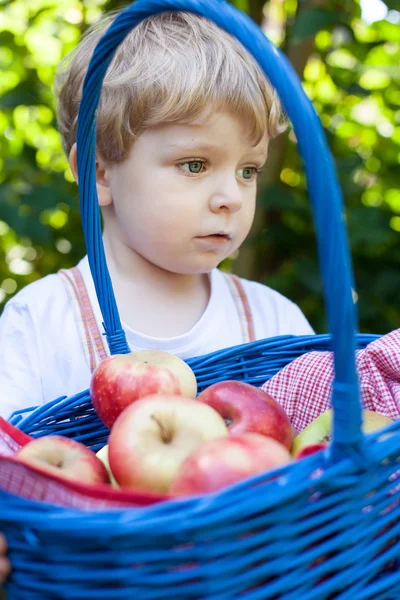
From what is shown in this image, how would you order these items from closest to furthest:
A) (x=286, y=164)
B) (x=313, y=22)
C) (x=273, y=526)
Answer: (x=273, y=526), (x=313, y=22), (x=286, y=164)

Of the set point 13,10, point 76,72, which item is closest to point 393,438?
point 76,72

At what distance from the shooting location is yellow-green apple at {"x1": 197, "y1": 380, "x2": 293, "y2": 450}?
908mm

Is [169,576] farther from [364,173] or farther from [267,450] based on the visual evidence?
[364,173]

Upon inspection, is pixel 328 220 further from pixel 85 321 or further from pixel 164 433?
pixel 85 321

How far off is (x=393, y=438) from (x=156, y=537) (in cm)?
25

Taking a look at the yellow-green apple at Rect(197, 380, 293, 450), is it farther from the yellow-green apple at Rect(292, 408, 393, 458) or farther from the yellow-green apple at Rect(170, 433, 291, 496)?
the yellow-green apple at Rect(170, 433, 291, 496)

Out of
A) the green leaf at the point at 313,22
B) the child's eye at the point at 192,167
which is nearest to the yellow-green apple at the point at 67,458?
the child's eye at the point at 192,167

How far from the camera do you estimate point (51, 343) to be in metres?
1.36

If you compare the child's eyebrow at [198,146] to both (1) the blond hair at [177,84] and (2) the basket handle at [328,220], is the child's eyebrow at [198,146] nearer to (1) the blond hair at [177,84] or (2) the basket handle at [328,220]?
(1) the blond hair at [177,84]

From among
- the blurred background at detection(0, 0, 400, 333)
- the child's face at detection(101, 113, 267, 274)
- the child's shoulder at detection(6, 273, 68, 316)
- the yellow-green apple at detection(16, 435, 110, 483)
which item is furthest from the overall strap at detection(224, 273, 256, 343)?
the yellow-green apple at detection(16, 435, 110, 483)

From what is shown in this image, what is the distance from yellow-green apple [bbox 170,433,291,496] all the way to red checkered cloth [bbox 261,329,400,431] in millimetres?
401

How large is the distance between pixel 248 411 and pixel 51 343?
1.83 ft

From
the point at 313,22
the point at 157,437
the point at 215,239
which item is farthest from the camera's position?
the point at 313,22

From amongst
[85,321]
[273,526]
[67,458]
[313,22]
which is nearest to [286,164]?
[313,22]
